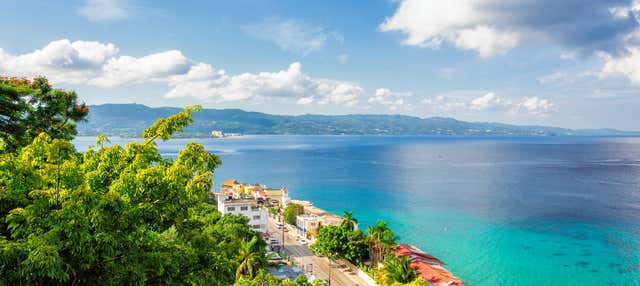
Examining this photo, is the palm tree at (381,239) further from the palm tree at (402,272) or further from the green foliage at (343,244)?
the palm tree at (402,272)

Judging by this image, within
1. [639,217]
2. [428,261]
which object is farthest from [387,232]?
[639,217]

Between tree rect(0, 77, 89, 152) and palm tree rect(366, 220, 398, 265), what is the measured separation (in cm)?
2526

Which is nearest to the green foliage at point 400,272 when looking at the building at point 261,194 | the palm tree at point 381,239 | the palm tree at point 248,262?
the palm tree at point 381,239

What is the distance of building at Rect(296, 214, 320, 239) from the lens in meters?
51.1

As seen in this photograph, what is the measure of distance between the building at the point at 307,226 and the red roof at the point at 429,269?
1702 cm

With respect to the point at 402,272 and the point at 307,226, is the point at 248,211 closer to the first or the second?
the point at 307,226

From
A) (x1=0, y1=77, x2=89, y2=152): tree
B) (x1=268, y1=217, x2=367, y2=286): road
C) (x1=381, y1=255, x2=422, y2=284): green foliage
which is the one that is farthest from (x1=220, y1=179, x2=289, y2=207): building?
(x1=0, y1=77, x2=89, y2=152): tree

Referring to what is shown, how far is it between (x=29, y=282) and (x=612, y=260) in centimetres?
5351

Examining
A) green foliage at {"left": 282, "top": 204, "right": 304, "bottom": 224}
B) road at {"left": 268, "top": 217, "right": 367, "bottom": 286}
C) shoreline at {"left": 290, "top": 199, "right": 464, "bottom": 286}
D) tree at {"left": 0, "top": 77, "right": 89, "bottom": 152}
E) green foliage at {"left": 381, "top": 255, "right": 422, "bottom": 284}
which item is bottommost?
road at {"left": 268, "top": 217, "right": 367, "bottom": 286}

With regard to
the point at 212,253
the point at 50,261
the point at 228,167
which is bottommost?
the point at 228,167

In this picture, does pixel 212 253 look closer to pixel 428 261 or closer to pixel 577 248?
pixel 428 261

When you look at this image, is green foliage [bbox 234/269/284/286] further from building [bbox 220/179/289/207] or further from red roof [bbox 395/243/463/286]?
building [bbox 220/179/289/207]

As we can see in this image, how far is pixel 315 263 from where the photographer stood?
134 ft

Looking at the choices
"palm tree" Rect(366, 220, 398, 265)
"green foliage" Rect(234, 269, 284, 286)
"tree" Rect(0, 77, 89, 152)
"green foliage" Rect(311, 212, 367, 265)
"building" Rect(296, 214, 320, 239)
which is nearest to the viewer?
"tree" Rect(0, 77, 89, 152)
